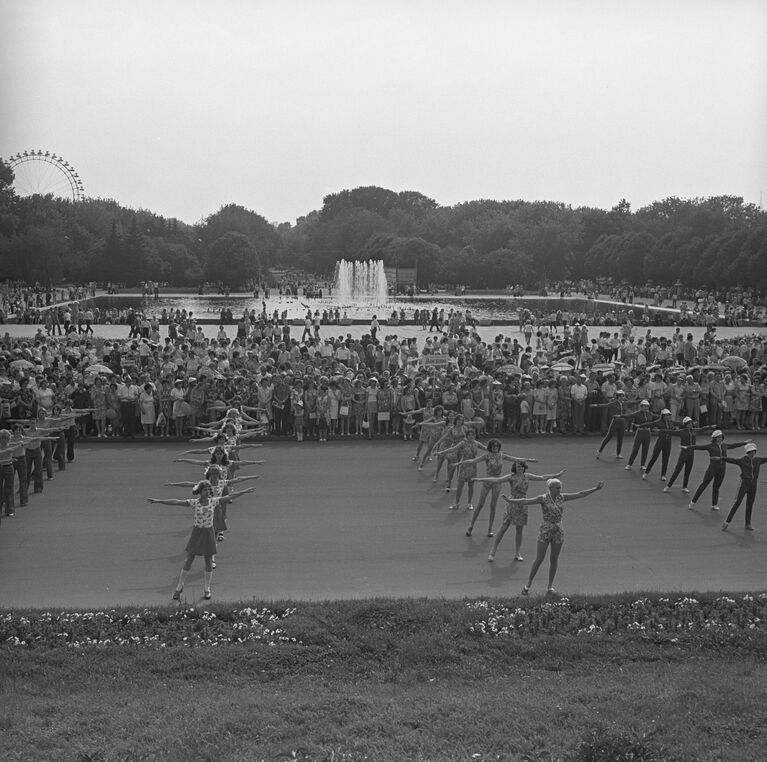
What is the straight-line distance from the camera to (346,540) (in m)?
14.6

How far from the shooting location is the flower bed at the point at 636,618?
1098 centimetres

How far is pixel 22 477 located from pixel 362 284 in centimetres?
7290

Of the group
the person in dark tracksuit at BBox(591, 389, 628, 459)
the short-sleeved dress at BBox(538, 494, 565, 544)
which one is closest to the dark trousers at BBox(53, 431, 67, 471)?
the short-sleeved dress at BBox(538, 494, 565, 544)

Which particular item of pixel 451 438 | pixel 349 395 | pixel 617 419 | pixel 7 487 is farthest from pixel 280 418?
pixel 7 487

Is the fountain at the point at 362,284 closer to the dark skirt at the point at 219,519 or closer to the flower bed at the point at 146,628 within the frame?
the dark skirt at the point at 219,519

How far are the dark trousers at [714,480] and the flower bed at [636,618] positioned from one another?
425 centimetres

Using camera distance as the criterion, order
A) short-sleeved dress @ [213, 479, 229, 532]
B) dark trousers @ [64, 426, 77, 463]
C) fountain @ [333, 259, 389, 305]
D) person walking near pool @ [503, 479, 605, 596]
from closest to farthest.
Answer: person walking near pool @ [503, 479, 605, 596]
short-sleeved dress @ [213, 479, 229, 532]
dark trousers @ [64, 426, 77, 463]
fountain @ [333, 259, 389, 305]

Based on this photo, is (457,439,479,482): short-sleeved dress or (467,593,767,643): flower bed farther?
(457,439,479,482): short-sleeved dress

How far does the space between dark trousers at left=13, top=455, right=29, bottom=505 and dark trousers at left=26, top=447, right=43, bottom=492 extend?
42 centimetres

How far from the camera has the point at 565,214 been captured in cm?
11081

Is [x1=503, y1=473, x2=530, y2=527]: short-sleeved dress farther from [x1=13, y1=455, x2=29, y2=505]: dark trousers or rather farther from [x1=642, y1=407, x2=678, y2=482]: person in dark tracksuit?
Answer: [x1=13, y1=455, x2=29, y2=505]: dark trousers

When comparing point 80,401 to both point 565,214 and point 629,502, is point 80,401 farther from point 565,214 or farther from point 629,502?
point 565,214

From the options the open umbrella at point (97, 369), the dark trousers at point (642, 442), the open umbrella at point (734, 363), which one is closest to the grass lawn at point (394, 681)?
the dark trousers at point (642, 442)

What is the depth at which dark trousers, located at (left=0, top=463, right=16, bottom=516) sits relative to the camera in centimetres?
1516
